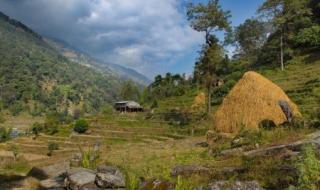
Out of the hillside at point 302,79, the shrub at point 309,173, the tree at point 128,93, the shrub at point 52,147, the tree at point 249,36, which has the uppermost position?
the tree at point 249,36

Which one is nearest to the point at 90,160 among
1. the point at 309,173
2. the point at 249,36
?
the point at 309,173

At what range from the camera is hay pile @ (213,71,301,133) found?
25.8 m

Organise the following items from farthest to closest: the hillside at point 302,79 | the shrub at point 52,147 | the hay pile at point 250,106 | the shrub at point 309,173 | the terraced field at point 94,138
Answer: the shrub at point 52,147
the terraced field at point 94,138
the hillside at point 302,79
the hay pile at point 250,106
the shrub at point 309,173

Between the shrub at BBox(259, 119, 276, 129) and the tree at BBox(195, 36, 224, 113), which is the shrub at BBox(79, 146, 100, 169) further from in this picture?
the tree at BBox(195, 36, 224, 113)

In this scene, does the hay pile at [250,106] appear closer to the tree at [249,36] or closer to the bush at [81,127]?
the bush at [81,127]

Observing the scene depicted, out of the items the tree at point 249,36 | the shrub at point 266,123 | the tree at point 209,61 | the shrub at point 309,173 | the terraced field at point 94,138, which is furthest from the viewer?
the tree at point 249,36

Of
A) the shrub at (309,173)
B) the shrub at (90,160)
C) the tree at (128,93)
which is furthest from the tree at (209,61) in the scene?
the tree at (128,93)

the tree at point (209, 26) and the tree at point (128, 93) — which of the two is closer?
the tree at point (209, 26)

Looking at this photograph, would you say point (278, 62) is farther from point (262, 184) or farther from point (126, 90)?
point (126, 90)

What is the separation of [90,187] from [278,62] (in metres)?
57.3

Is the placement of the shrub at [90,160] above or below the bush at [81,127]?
below

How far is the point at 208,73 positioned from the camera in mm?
49562

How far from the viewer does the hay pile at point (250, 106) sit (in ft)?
84.7

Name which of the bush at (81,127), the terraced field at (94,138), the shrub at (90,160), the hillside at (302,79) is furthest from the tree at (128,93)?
the shrub at (90,160)
